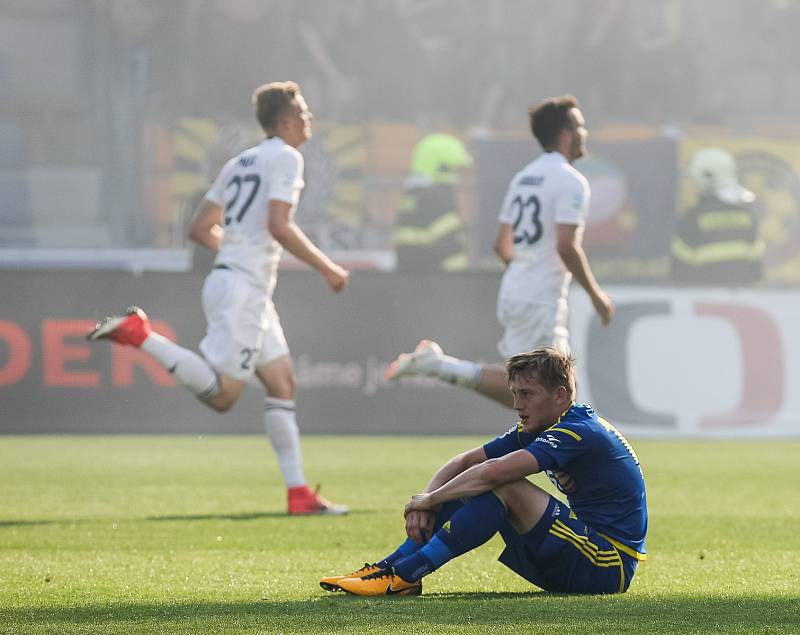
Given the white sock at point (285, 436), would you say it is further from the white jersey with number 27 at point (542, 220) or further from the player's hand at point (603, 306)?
the player's hand at point (603, 306)

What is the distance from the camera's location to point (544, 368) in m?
4.65

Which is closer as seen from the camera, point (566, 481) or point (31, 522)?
point (566, 481)

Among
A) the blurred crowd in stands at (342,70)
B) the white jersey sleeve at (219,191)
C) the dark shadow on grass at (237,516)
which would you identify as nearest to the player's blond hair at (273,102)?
the white jersey sleeve at (219,191)

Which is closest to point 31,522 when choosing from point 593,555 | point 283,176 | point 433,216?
point 283,176

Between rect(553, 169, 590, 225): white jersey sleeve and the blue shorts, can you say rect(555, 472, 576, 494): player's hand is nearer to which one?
the blue shorts

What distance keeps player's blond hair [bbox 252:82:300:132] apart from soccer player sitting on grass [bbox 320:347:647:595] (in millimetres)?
3359

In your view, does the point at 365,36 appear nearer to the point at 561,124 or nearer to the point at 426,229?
the point at 426,229

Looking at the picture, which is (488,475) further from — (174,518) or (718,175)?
(718,175)

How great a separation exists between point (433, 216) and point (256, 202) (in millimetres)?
7422

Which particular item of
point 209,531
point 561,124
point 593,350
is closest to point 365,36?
Answer: point 593,350

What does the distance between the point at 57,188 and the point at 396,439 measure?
4293 millimetres

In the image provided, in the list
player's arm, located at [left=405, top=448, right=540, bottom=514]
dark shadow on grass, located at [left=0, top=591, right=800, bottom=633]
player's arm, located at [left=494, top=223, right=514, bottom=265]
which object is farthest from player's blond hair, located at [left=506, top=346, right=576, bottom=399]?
player's arm, located at [left=494, top=223, right=514, bottom=265]

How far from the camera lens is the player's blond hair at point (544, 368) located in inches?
183

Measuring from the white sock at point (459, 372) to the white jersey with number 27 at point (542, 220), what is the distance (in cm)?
44
